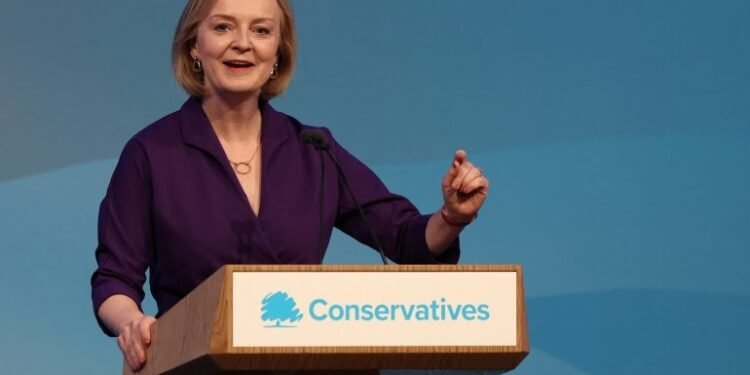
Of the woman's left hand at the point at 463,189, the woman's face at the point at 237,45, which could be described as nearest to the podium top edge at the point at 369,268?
the woman's left hand at the point at 463,189

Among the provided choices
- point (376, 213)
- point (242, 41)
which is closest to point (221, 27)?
point (242, 41)

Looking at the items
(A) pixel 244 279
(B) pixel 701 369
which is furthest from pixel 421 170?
(A) pixel 244 279

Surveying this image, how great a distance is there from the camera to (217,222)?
2242 mm

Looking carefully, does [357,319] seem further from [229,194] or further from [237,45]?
[237,45]

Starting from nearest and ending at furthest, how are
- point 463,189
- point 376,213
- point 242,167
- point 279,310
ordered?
point 279,310 → point 463,189 → point 242,167 → point 376,213

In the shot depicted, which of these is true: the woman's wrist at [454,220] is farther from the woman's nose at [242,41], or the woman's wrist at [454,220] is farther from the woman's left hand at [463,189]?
the woman's nose at [242,41]

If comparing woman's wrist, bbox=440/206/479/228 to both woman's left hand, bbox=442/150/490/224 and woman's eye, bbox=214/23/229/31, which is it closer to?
woman's left hand, bbox=442/150/490/224

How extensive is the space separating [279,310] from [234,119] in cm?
75

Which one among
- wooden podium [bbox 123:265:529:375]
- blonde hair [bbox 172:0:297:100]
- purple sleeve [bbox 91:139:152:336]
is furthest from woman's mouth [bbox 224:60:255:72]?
wooden podium [bbox 123:265:529:375]

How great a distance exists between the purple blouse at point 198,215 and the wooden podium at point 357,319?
0.46 meters

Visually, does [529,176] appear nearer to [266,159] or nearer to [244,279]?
[266,159]

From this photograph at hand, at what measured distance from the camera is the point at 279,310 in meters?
1.72

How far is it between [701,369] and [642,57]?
0.85 m

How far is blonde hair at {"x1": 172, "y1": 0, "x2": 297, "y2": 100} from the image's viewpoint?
2.46 meters
